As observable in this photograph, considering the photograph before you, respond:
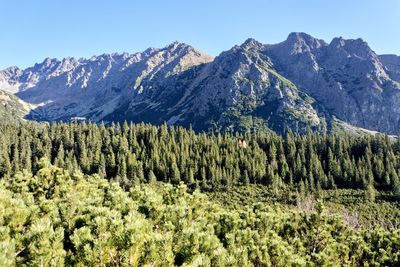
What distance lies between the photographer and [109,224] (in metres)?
12.9

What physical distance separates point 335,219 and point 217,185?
109247 millimetres

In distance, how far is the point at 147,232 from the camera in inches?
557

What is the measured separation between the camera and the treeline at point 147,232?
12.1 meters

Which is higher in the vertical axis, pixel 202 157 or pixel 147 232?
pixel 147 232

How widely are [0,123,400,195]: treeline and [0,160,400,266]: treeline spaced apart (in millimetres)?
104763

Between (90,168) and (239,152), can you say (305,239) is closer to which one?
(90,168)

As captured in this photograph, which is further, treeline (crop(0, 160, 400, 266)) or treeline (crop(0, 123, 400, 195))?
treeline (crop(0, 123, 400, 195))

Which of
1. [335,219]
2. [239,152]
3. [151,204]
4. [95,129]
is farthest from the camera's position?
Result: [95,129]

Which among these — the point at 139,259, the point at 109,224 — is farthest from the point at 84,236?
the point at 139,259

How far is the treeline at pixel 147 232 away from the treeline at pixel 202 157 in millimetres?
104763

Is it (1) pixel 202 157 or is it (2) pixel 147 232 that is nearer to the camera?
(2) pixel 147 232

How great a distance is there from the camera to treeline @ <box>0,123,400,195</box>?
490ft

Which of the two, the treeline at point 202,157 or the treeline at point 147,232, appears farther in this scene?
the treeline at point 202,157

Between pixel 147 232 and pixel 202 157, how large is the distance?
15244cm
